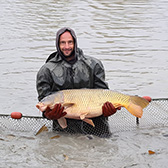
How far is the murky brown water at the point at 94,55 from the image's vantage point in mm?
4973

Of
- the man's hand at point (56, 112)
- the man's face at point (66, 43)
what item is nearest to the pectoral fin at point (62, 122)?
the man's hand at point (56, 112)

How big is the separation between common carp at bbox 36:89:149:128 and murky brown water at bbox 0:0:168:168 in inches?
23.0

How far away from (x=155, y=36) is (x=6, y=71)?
195 inches

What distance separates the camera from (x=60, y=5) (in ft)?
58.2

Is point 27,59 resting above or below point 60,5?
below

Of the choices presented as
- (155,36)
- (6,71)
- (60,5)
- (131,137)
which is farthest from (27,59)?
(60,5)

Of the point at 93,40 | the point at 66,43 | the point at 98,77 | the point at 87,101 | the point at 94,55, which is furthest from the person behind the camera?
the point at 93,40

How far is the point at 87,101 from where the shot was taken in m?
4.71

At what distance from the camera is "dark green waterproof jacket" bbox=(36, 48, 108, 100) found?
5.24 m

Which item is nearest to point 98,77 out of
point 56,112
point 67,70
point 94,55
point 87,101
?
point 67,70

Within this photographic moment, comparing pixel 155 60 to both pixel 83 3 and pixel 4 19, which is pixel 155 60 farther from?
pixel 83 3

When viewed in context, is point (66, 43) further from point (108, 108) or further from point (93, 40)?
point (93, 40)

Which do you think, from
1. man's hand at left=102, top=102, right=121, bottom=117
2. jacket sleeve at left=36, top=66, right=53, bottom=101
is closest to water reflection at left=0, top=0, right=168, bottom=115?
jacket sleeve at left=36, top=66, right=53, bottom=101

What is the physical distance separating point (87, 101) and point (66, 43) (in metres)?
0.92
